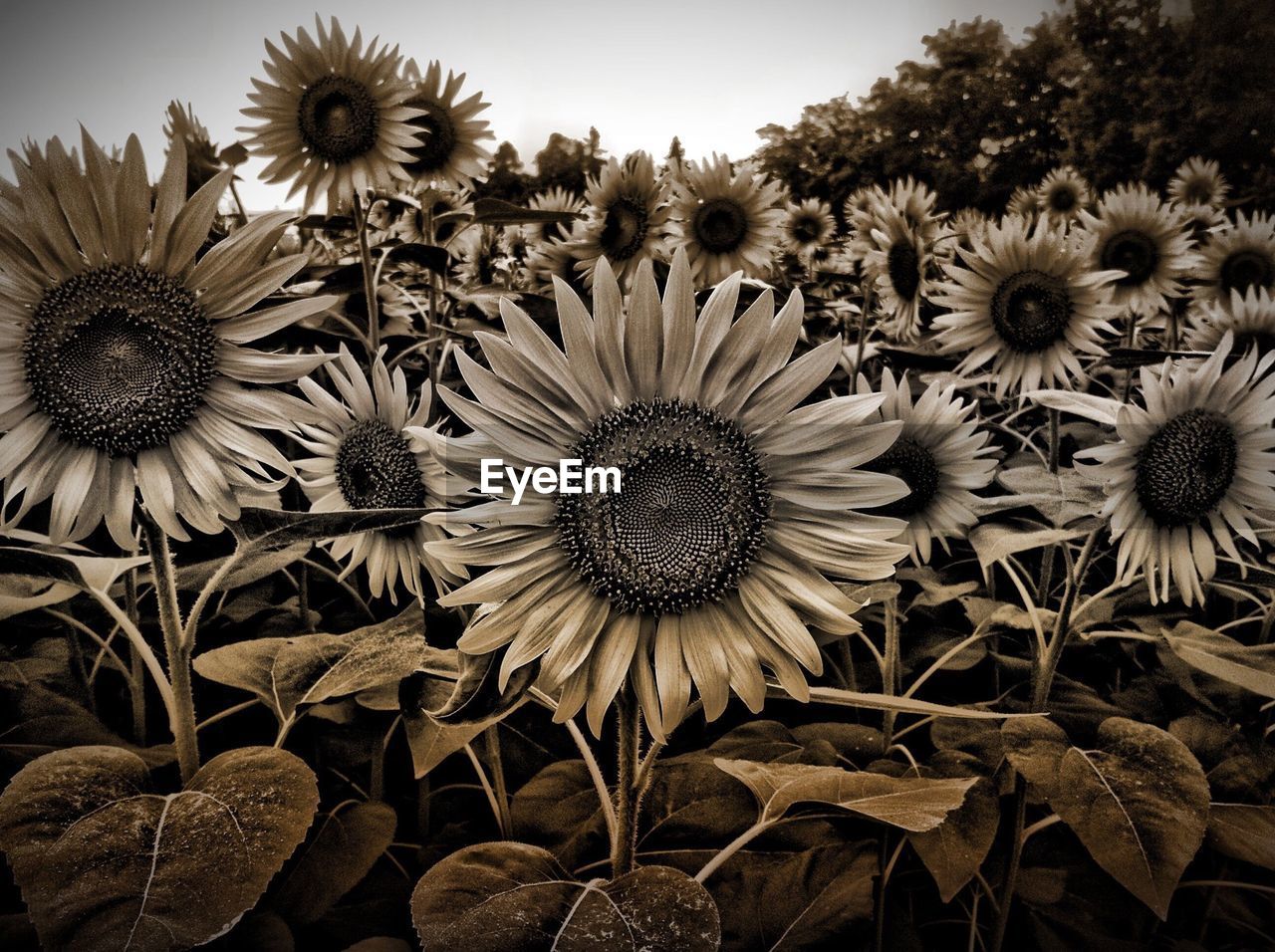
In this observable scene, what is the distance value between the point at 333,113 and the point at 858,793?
915 mm

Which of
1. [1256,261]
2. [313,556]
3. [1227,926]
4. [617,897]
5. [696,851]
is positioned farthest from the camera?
[1256,261]

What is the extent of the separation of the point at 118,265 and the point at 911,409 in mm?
777

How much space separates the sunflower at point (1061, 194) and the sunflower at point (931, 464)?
1326mm

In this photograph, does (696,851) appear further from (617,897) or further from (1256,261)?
(1256,261)

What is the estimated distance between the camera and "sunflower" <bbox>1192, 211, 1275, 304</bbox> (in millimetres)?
1466

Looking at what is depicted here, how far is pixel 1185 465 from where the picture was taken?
0.72 metres

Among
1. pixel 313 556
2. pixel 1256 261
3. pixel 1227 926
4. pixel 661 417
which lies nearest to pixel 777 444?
pixel 661 417

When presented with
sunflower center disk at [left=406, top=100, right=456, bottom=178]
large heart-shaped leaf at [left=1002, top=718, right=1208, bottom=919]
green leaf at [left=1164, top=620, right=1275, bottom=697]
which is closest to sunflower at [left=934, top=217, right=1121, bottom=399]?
green leaf at [left=1164, top=620, right=1275, bottom=697]

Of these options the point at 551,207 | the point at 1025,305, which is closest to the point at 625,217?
the point at 551,207

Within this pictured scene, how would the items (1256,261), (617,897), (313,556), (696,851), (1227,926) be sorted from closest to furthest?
(617,897) < (696,851) < (1227,926) < (313,556) < (1256,261)

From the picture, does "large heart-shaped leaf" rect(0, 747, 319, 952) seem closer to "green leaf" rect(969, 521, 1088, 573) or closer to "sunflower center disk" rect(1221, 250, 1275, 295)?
"green leaf" rect(969, 521, 1088, 573)

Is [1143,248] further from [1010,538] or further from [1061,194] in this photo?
[1010,538]

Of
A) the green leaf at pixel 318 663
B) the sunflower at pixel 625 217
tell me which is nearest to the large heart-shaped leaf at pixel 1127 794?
the green leaf at pixel 318 663

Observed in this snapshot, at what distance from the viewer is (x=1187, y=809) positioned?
1.91 feet
